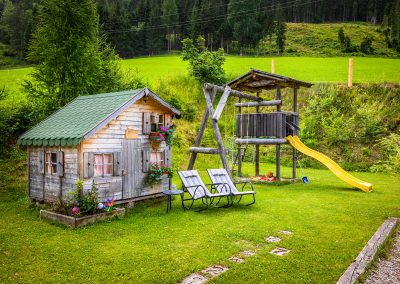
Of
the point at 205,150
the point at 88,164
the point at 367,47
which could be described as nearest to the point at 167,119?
the point at 205,150

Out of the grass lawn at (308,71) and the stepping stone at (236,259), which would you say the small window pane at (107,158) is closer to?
the stepping stone at (236,259)

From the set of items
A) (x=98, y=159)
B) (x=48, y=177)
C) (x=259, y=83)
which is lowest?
(x=48, y=177)

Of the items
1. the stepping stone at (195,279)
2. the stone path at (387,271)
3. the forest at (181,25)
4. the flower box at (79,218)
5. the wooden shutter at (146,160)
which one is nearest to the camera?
the stepping stone at (195,279)

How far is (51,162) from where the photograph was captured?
37.5 ft

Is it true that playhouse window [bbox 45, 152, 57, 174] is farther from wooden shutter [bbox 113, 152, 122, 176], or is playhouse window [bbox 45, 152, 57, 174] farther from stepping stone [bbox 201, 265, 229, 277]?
stepping stone [bbox 201, 265, 229, 277]

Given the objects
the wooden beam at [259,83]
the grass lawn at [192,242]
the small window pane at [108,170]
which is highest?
the wooden beam at [259,83]

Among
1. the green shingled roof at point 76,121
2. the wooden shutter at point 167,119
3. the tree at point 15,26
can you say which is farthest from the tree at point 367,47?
the tree at point 15,26

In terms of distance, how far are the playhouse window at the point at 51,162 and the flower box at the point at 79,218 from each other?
170 centimetres

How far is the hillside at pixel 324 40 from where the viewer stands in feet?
176

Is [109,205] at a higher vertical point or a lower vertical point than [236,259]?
higher

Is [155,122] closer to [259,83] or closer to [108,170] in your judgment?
[108,170]

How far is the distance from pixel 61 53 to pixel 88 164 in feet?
31.4

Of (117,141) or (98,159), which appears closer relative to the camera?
(98,159)

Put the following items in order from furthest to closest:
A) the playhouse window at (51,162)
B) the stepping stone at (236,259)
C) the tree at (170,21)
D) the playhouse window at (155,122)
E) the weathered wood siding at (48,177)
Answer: the tree at (170,21) → the playhouse window at (155,122) → the playhouse window at (51,162) → the weathered wood siding at (48,177) → the stepping stone at (236,259)
